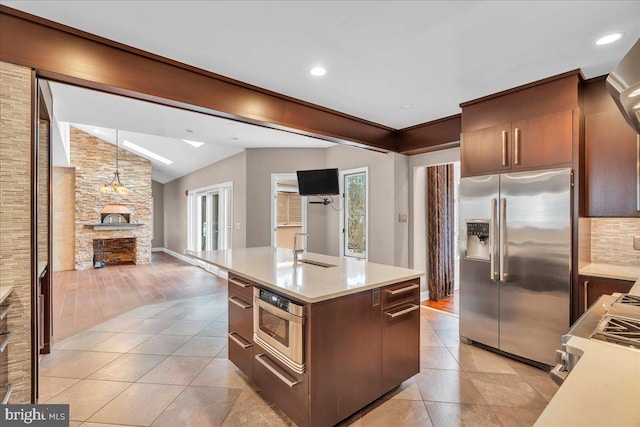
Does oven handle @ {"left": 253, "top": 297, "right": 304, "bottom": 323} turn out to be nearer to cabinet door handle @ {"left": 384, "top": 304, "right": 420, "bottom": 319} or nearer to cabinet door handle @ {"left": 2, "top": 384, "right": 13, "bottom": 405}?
cabinet door handle @ {"left": 384, "top": 304, "right": 420, "bottom": 319}

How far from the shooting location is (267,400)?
2.26m

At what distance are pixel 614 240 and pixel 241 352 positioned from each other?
3.43 metres

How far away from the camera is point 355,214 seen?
17.3ft

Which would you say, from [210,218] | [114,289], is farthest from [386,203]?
[114,289]

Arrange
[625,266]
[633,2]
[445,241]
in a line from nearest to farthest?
[633,2] < [625,266] < [445,241]

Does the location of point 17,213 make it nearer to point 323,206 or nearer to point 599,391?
point 599,391

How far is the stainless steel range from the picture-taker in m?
1.11

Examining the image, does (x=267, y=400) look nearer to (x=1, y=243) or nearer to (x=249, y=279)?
(x=249, y=279)

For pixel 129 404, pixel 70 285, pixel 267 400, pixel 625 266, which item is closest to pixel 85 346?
pixel 129 404

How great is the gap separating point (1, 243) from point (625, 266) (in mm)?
4640

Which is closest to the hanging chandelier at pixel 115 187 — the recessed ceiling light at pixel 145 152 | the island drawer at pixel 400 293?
the recessed ceiling light at pixel 145 152

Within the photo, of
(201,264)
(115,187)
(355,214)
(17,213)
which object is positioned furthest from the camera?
(201,264)

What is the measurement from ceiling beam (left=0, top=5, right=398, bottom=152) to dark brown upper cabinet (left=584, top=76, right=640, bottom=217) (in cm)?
242

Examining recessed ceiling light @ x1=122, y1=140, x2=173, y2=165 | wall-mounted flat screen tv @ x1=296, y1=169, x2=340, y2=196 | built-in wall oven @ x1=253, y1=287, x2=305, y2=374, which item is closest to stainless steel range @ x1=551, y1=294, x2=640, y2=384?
built-in wall oven @ x1=253, y1=287, x2=305, y2=374
